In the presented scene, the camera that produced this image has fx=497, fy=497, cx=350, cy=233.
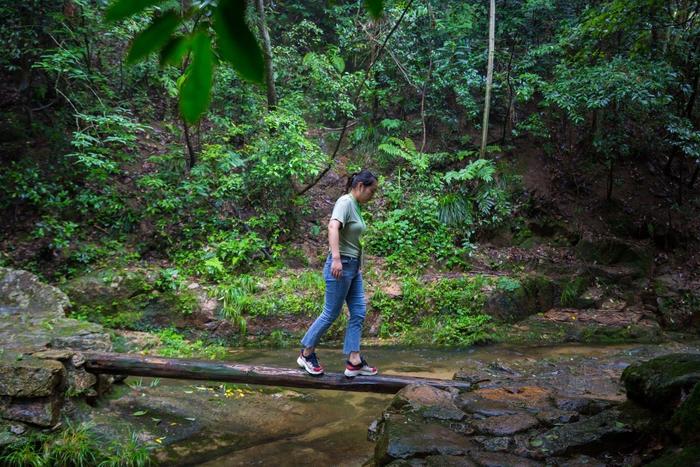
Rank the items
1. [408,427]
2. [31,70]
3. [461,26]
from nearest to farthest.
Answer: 1. [408,427]
2. [31,70]
3. [461,26]

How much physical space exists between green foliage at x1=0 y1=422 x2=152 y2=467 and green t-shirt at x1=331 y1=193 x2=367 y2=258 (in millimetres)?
1978

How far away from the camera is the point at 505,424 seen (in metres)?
2.93

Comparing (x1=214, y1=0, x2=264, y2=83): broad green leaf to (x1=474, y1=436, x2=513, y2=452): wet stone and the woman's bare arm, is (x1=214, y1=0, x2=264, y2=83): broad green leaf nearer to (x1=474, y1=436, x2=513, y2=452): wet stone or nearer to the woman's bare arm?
(x1=474, y1=436, x2=513, y2=452): wet stone

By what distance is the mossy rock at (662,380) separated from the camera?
8.25 feet

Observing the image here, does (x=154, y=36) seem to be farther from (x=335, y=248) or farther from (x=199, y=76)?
(x=335, y=248)

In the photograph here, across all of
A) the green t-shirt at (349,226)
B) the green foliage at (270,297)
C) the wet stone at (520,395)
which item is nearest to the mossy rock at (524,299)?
the green foliage at (270,297)

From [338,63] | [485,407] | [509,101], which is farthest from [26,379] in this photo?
[509,101]

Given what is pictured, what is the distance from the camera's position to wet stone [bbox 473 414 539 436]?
2.86 m

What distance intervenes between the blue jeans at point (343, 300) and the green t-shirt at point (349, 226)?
7 cm

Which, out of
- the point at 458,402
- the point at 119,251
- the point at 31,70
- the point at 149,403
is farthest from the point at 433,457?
the point at 31,70

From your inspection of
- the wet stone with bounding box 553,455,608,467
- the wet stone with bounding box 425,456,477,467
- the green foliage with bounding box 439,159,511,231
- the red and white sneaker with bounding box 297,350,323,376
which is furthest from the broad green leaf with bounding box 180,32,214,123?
the green foliage with bounding box 439,159,511,231

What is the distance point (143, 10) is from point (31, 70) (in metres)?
9.50

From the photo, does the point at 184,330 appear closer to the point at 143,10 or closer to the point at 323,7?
the point at 143,10

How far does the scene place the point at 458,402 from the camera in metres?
3.38
